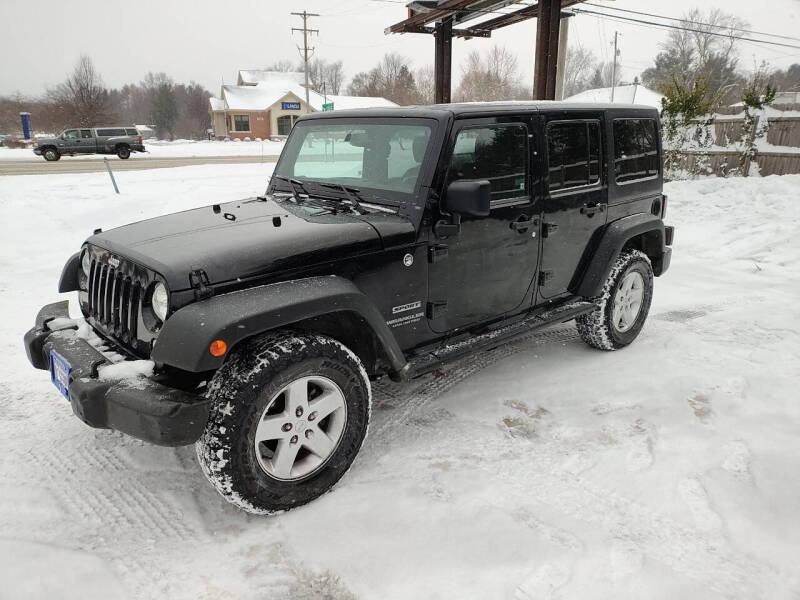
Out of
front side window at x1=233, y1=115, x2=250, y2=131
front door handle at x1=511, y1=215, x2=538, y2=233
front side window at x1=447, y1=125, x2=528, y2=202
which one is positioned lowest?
front door handle at x1=511, y1=215, x2=538, y2=233

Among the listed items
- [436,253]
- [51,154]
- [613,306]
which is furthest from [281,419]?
[51,154]

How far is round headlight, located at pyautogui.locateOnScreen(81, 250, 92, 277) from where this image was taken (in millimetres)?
3213

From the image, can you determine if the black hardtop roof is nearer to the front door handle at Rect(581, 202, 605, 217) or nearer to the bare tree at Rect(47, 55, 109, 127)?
the front door handle at Rect(581, 202, 605, 217)

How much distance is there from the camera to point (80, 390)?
2418mm

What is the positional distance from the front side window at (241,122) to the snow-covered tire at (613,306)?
5193 centimetres

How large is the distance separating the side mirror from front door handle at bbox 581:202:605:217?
4.69ft

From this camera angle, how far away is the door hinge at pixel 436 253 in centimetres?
313

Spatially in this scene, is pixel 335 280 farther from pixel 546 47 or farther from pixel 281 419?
pixel 546 47

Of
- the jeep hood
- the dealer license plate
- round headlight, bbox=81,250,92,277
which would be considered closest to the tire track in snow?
the jeep hood

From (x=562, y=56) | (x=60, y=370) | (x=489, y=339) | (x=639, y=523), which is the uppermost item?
(x=562, y=56)

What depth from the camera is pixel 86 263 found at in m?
3.29

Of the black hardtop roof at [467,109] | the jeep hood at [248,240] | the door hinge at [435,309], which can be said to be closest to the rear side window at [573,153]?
the black hardtop roof at [467,109]

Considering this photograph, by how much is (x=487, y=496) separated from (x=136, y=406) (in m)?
1.68

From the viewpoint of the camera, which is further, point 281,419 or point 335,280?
point 335,280
